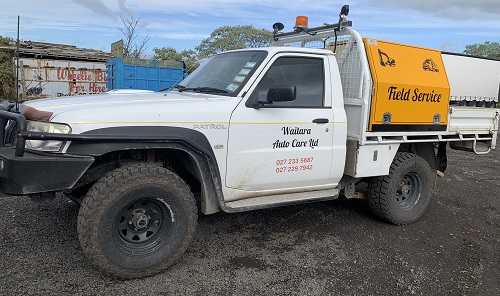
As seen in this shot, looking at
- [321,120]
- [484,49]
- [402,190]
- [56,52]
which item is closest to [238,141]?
[321,120]

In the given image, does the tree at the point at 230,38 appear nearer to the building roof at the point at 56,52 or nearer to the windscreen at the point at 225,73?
the building roof at the point at 56,52

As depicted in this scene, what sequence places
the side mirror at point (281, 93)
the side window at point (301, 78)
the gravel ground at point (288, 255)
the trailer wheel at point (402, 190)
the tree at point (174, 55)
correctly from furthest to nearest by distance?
the tree at point (174, 55)
the trailer wheel at point (402, 190)
the side window at point (301, 78)
the side mirror at point (281, 93)
the gravel ground at point (288, 255)

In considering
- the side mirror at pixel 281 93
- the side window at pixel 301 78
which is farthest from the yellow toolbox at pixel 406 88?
the side mirror at pixel 281 93

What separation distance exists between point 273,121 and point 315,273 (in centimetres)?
145

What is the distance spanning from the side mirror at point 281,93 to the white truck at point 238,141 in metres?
0.01

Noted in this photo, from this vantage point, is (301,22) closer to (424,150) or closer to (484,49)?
(424,150)

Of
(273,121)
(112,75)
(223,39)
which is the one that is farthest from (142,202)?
(223,39)

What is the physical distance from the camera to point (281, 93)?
3.60 m

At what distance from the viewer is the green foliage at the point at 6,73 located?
58.0 ft

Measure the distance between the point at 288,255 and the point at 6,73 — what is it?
59.8 ft

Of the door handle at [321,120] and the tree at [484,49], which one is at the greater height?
the tree at [484,49]

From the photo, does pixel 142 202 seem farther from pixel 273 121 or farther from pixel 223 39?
pixel 223 39

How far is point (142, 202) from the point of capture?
135 inches

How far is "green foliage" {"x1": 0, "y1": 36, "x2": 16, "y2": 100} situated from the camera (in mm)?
17688
